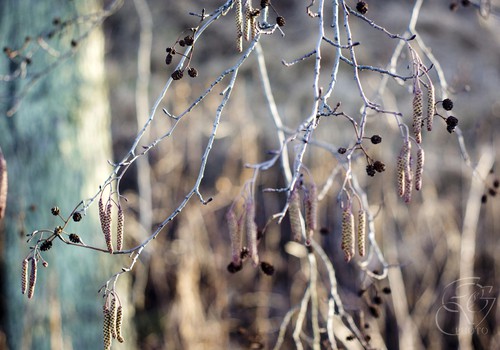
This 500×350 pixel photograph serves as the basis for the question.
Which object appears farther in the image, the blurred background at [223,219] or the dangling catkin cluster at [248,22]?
the blurred background at [223,219]

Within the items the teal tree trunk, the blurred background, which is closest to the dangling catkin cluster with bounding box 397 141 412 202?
the blurred background

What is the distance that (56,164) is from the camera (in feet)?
12.5

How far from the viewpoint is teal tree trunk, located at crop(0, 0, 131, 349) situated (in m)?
3.75

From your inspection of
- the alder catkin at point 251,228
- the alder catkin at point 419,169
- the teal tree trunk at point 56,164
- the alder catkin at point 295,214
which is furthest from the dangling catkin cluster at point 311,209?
the teal tree trunk at point 56,164

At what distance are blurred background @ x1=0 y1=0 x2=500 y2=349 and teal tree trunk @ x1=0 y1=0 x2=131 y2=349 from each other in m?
0.01

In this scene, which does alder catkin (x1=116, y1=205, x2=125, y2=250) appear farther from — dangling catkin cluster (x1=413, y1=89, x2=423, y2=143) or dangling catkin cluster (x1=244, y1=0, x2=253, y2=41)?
dangling catkin cluster (x1=413, y1=89, x2=423, y2=143)

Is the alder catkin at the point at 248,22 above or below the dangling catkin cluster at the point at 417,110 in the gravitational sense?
above

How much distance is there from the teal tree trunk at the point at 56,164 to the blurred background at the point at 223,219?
10mm

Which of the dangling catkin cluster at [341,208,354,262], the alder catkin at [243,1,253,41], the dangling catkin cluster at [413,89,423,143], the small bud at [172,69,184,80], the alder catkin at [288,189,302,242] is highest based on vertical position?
the alder catkin at [243,1,253,41]

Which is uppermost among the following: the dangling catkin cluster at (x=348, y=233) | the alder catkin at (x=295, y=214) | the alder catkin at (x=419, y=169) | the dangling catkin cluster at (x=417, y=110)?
the dangling catkin cluster at (x=417, y=110)

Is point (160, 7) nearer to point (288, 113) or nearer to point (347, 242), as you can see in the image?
point (288, 113)

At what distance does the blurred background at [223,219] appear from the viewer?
3801 millimetres

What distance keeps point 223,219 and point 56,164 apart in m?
2.01

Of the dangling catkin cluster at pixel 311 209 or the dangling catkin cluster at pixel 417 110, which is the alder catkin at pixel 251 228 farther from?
the dangling catkin cluster at pixel 417 110
